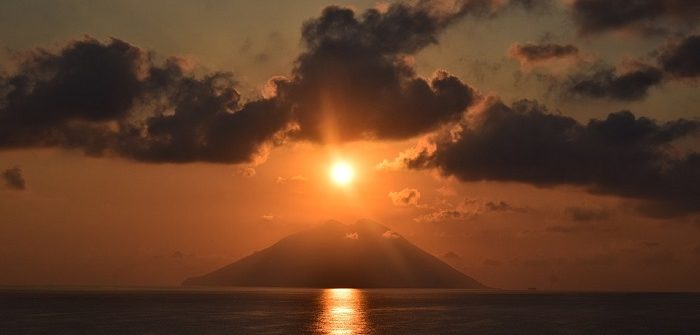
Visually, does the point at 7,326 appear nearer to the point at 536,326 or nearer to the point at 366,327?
the point at 366,327

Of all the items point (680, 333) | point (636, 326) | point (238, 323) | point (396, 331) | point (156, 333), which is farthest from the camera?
point (636, 326)

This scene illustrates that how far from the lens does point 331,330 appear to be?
497 ft

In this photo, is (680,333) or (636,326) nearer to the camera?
(680,333)

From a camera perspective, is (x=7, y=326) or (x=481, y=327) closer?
(x=7, y=326)

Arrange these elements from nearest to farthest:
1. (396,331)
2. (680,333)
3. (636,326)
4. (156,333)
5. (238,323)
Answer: (156,333) < (396,331) < (680,333) < (238,323) < (636,326)

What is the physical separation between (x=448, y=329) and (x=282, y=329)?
35.8m

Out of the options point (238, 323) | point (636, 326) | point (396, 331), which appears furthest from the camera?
point (636, 326)

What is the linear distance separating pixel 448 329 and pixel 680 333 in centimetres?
5043

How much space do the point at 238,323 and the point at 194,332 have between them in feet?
93.9

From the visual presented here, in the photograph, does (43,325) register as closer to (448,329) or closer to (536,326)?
(448,329)

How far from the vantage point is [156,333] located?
440 ft

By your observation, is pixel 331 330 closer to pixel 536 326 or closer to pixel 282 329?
pixel 282 329

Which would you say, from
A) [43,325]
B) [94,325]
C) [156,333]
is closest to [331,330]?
[156,333]

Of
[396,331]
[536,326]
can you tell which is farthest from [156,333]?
[536,326]
